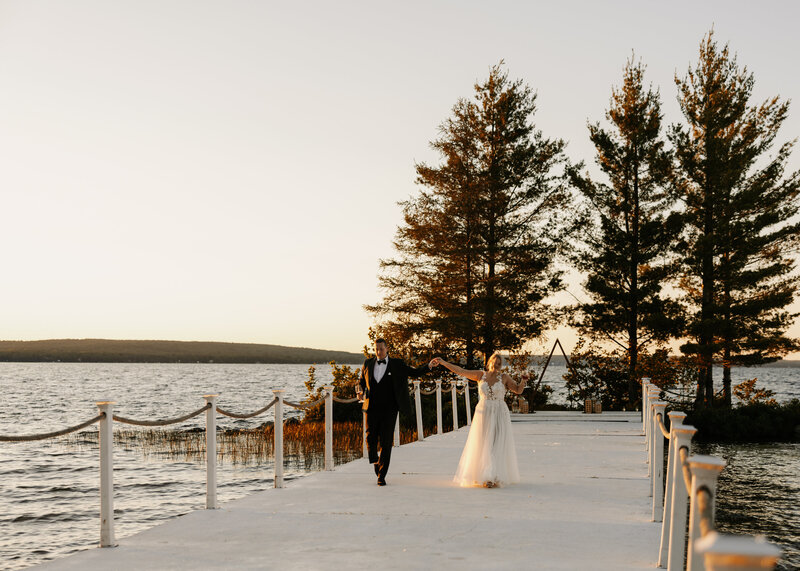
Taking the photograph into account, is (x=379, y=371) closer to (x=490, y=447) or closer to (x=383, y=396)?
(x=383, y=396)

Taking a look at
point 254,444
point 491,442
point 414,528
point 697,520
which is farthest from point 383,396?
point 254,444

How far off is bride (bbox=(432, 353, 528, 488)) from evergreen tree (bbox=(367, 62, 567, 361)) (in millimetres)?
23469

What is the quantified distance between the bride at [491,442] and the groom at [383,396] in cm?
65

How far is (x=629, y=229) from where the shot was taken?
37312 mm

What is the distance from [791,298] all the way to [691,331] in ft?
16.4

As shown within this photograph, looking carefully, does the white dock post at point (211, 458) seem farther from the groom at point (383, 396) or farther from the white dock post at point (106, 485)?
the groom at point (383, 396)

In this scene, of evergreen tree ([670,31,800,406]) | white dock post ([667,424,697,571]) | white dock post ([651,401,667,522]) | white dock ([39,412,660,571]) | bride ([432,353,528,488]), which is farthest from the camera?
evergreen tree ([670,31,800,406])

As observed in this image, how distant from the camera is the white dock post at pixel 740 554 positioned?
2102 millimetres

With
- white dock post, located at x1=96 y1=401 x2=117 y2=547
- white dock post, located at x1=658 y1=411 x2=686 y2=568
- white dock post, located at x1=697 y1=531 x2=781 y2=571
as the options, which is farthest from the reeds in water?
white dock post, located at x1=697 y1=531 x2=781 y2=571

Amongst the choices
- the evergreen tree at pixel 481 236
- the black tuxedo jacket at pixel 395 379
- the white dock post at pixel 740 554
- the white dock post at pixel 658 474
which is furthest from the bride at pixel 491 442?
the evergreen tree at pixel 481 236

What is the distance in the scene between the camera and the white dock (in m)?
6.86

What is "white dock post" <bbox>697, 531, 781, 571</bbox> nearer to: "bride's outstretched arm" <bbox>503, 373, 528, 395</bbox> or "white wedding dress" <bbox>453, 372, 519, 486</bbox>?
"white wedding dress" <bbox>453, 372, 519, 486</bbox>

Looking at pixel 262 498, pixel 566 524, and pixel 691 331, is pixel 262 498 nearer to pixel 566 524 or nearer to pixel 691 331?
pixel 566 524

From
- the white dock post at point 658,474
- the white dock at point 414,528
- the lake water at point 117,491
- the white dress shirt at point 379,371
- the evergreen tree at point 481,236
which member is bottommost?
the lake water at point 117,491
